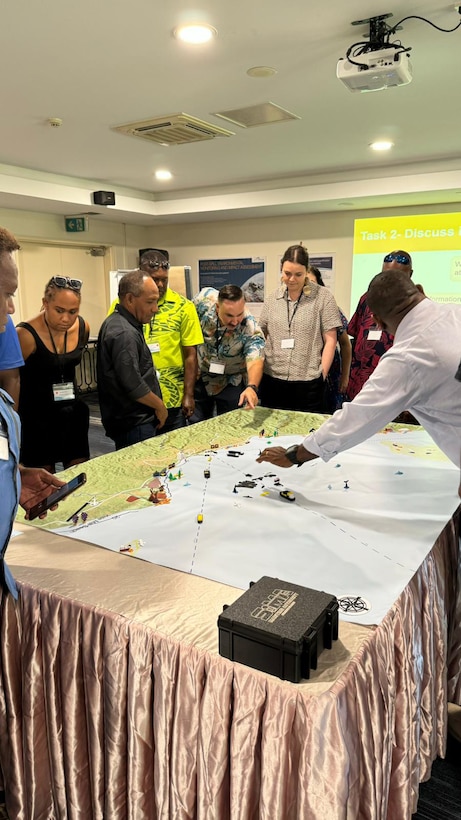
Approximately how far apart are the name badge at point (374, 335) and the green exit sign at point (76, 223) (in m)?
4.93

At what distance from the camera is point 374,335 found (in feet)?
11.1

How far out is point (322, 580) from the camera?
1.21 m

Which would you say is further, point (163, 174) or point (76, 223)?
point (76, 223)

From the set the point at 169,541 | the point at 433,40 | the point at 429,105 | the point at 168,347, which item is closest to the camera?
the point at 169,541

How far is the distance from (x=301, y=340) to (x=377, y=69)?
1.41 metres

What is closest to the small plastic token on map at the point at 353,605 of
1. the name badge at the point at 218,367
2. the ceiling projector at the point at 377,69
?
the name badge at the point at 218,367

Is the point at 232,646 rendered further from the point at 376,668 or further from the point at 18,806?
the point at 18,806

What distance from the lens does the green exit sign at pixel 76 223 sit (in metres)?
7.05

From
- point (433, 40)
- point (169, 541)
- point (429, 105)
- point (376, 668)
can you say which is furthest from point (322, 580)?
point (429, 105)

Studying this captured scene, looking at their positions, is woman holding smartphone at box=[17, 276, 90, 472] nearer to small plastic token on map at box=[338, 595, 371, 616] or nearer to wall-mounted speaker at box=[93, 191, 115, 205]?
small plastic token on map at box=[338, 595, 371, 616]

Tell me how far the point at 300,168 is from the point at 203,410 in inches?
134

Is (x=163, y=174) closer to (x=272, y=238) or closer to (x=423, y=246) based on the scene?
(x=272, y=238)

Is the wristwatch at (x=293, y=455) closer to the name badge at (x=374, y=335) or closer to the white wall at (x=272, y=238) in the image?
the name badge at (x=374, y=335)

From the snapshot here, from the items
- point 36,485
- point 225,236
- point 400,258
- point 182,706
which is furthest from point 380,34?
point 225,236
